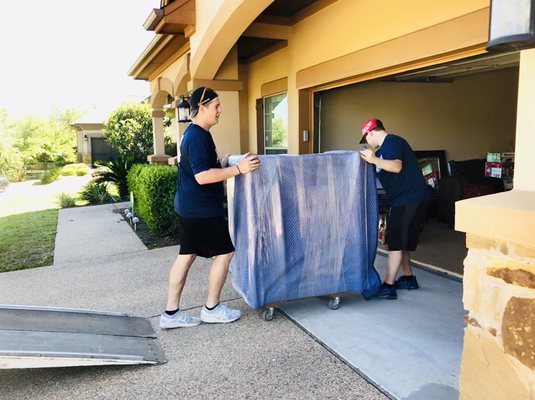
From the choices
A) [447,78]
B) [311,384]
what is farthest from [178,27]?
[311,384]

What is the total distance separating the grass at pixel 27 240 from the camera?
6598mm

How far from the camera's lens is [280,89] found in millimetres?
8445

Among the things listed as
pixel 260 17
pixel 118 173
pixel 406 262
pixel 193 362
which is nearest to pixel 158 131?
pixel 118 173

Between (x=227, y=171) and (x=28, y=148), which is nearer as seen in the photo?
(x=227, y=171)

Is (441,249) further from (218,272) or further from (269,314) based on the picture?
(218,272)

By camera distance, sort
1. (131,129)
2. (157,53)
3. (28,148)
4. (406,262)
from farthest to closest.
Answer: (28,148) → (131,129) → (157,53) → (406,262)

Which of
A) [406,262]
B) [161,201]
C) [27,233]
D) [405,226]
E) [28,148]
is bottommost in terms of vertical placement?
[27,233]

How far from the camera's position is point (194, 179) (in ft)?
12.2

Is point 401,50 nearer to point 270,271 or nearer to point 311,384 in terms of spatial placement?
point 270,271

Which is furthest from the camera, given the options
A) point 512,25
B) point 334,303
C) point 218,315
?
point 334,303

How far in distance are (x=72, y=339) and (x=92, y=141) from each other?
1260 inches

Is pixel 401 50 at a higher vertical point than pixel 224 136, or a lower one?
higher

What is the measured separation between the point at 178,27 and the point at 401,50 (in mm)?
4312

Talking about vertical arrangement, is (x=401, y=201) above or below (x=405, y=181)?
below
